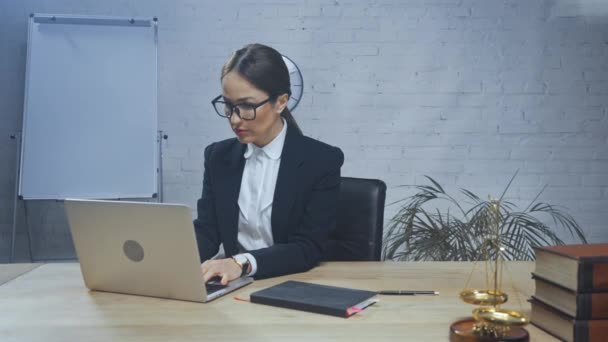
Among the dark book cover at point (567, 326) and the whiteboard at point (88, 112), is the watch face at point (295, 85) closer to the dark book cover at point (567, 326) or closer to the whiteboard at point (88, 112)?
the whiteboard at point (88, 112)

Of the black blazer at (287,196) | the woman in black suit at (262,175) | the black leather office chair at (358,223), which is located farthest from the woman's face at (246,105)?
the black leather office chair at (358,223)

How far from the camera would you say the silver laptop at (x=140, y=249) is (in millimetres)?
1124

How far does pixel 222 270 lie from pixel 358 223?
590mm

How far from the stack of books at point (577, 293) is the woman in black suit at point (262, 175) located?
0.74 m

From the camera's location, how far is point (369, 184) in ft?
5.95

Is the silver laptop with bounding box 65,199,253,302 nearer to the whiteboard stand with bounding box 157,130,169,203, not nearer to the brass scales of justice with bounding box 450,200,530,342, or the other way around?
the brass scales of justice with bounding box 450,200,530,342

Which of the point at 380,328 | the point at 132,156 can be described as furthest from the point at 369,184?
the point at 132,156

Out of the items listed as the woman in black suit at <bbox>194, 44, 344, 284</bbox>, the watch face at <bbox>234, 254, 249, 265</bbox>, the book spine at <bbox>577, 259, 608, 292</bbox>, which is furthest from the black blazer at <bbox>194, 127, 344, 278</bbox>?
the book spine at <bbox>577, 259, 608, 292</bbox>

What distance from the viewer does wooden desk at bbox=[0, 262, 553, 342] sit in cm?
99

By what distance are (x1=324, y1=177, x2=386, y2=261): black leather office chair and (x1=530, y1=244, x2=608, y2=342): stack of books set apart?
814 millimetres

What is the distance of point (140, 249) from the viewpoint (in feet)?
3.88

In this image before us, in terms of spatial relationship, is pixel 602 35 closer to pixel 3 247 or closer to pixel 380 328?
pixel 380 328

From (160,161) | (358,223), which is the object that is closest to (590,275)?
(358,223)

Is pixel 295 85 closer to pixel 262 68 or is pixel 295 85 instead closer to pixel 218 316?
pixel 262 68
